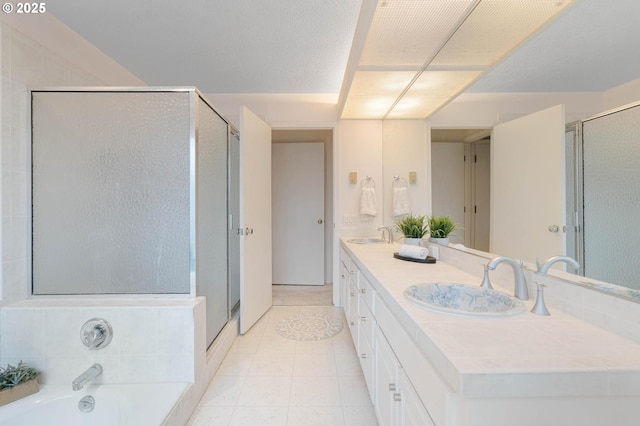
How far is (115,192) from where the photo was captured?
1.51 meters

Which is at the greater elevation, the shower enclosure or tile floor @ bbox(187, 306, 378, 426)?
the shower enclosure

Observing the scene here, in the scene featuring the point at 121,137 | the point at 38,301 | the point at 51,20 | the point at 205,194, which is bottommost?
the point at 38,301

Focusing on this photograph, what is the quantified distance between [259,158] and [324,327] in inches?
67.8

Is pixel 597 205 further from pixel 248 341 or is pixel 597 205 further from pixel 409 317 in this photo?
pixel 248 341

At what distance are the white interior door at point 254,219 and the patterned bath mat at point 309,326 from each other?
0.31 metres

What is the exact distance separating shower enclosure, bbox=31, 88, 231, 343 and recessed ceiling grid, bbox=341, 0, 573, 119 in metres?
1.16

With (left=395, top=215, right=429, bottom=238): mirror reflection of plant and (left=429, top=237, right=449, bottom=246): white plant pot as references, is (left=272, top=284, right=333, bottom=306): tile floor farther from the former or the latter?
(left=429, top=237, right=449, bottom=246): white plant pot

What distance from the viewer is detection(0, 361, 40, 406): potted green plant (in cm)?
123

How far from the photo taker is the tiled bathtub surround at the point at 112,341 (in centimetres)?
138

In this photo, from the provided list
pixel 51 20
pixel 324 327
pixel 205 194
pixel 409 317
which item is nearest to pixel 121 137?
pixel 205 194

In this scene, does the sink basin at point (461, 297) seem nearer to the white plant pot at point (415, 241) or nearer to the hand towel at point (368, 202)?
the white plant pot at point (415, 241)

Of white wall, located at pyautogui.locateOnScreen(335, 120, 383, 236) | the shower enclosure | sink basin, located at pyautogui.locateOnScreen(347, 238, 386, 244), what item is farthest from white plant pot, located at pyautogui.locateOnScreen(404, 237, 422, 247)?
the shower enclosure

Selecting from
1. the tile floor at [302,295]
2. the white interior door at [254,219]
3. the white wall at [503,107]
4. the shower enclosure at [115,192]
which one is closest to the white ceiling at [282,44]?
the white wall at [503,107]

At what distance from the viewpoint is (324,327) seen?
7.93 feet
